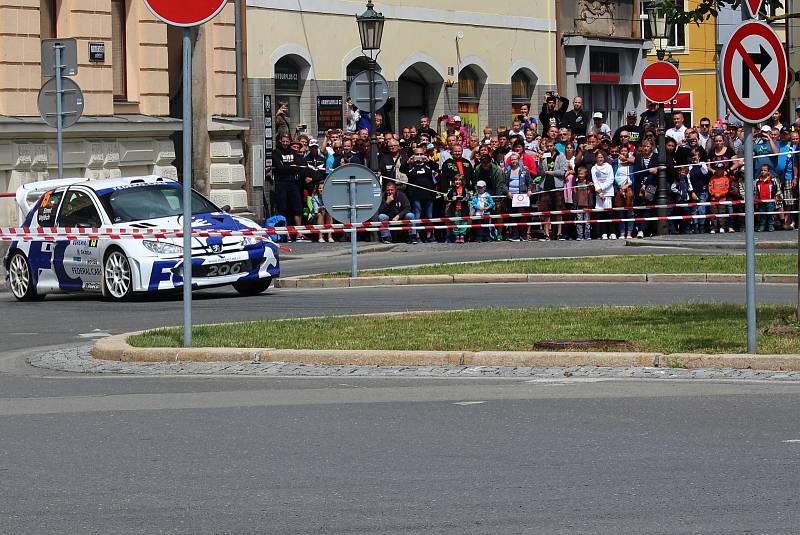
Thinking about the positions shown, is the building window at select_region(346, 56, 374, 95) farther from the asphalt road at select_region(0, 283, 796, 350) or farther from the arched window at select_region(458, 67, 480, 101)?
the asphalt road at select_region(0, 283, 796, 350)

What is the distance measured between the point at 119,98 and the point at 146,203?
12.0 meters

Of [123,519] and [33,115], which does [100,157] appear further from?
[123,519]

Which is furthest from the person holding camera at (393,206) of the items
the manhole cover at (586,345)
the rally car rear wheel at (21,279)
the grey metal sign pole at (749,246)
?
the grey metal sign pole at (749,246)

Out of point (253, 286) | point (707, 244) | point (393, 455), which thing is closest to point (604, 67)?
point (707, 244)

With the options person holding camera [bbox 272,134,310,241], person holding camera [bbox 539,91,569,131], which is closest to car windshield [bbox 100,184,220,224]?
person holding camera [bbox 272,134,310,241]

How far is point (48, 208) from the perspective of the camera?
74.7 feet

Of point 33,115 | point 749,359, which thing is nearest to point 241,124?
point 33,115

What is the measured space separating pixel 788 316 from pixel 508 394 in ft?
14.5

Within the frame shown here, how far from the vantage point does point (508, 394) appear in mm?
11789

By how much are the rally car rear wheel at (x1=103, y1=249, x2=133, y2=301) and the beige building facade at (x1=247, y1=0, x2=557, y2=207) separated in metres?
14.3

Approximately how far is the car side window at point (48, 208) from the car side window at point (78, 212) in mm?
157

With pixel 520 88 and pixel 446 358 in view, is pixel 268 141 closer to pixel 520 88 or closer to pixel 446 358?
pixel 520 88

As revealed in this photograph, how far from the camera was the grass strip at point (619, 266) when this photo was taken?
22.8 meters

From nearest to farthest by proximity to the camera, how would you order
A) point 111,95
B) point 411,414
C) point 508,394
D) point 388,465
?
point 388,465, point 411,414, point 508,394, point 111,95
